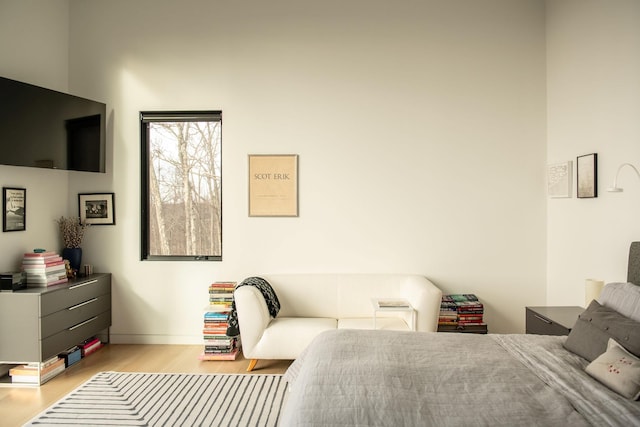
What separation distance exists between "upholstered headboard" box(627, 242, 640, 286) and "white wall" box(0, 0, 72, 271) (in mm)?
4815

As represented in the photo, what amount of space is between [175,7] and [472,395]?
4.39m

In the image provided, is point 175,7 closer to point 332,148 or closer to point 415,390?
point 332,148

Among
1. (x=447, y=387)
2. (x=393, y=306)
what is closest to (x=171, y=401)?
(x=393, y=306)

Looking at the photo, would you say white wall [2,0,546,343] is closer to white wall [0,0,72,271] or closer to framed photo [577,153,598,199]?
white wall [0,0,72,271]

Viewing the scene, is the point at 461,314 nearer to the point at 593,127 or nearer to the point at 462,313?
the point at 462,313

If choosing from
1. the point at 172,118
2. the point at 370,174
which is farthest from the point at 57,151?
the point at 370,174

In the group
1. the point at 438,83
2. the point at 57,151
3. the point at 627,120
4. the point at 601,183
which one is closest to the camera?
the point at 627,120

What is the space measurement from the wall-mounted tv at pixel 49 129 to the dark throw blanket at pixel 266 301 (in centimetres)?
196

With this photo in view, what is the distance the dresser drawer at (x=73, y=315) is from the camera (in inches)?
133

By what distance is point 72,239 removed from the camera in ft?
13.8

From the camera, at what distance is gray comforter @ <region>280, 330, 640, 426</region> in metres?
1.60

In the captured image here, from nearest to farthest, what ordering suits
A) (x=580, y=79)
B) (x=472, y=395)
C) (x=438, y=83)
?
(x=472, y=395) < (x=580, y=79) < (x=438, y=83)

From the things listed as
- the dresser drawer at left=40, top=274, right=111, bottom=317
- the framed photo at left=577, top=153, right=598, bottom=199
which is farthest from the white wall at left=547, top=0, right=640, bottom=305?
the dresser drawer at left=40, top=274, right=111, bottom=317

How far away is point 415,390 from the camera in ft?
5.90
